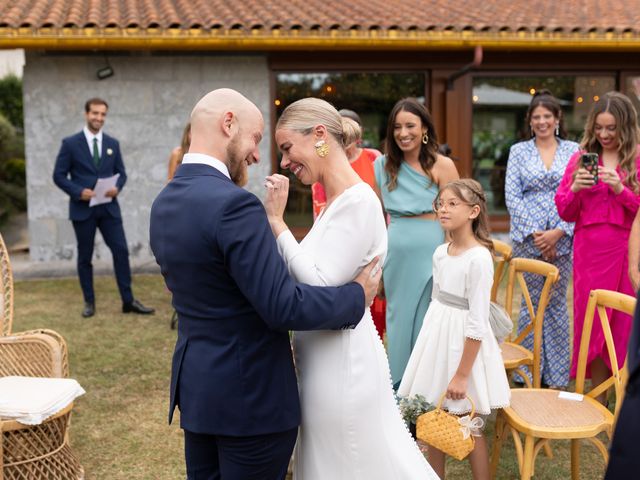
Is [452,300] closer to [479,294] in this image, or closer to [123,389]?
[479,294]

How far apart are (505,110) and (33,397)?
30.9ft

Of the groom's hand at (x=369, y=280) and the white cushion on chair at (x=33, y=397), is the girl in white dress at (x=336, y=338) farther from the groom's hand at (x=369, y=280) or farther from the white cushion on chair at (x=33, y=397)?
the white cushion on chair at (x=33, y=397)

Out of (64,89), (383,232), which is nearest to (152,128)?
(64,89)

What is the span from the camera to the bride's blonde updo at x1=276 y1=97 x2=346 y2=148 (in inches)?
87.1

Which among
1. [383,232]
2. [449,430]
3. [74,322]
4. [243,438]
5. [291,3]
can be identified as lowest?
[74,322]

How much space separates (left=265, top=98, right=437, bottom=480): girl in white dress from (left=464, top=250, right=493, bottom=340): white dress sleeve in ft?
2.74

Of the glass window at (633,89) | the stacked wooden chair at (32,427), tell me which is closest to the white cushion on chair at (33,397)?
the stacked wooden chair at (32,427)

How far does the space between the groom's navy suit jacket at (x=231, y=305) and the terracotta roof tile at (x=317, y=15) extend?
7.85 meters

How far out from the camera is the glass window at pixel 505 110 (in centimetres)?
1112

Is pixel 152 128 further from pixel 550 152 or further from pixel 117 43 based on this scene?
pixel 550 152

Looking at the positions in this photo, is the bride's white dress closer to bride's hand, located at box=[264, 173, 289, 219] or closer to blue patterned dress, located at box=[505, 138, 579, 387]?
bride's hand, located at box=[264, 173, 289, 219]

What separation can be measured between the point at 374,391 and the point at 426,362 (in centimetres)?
106

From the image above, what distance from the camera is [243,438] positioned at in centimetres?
211

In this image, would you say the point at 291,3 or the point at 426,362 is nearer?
the point at 426,362
